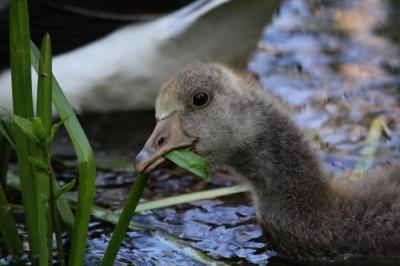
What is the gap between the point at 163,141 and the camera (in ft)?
11.3

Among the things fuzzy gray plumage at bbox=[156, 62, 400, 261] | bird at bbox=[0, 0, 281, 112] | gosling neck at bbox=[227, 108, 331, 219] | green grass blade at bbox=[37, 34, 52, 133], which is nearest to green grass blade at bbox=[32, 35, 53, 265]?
green grass blade at bbox=[37, 34, 52, 133]

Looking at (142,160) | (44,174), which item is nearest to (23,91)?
(44,174)

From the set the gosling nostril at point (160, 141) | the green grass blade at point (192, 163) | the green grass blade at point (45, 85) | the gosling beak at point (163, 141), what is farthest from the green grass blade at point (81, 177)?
the gosling nostril at point (160, 141)

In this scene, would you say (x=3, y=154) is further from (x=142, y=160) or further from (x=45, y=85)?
(x=45, y=85)

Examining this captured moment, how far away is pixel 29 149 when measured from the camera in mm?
3020

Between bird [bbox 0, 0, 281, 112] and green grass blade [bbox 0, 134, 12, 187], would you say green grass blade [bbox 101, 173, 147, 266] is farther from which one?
bird [bbox 0, 0, 281, 112]

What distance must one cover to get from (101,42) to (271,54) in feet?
4.12

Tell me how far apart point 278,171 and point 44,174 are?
37.9 inches

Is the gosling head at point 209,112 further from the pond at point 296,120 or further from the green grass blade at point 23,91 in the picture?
the green grass blade at point 23,91

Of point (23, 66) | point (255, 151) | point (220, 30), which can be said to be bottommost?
point (255, 151)

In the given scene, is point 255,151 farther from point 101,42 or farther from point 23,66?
point 101,42

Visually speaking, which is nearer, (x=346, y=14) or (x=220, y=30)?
(x=220, y=30)

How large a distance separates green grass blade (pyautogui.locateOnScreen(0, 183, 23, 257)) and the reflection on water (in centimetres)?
32

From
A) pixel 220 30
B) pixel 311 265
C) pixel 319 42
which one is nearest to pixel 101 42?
pixel 220 30
